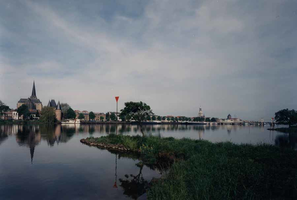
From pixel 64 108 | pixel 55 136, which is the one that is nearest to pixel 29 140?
pixel 55 136

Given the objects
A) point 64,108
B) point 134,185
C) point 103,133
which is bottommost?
point 103,133

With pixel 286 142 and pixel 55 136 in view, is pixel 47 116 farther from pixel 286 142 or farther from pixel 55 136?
pixel 286 142

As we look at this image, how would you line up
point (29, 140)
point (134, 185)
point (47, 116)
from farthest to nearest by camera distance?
1. point (47, 116)
2. point (29, 140)
3. point (134, 185)

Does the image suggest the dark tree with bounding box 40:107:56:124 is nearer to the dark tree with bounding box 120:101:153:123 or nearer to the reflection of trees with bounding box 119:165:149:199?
the dark tree with bounding box 120:101:153:123


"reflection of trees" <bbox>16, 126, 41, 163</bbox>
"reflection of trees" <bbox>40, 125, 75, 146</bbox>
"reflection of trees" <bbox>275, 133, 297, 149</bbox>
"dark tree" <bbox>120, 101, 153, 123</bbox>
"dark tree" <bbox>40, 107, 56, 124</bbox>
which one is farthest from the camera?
"dark tree" <bbox>40, 107, 56, 124</bbox>

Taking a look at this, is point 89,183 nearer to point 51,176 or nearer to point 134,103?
point 51,176

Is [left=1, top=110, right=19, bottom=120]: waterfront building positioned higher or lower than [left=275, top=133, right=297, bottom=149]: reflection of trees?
higher

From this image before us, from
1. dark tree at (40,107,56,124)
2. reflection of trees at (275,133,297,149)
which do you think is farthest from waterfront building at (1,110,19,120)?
reflection of trees at (275,133,297,149)

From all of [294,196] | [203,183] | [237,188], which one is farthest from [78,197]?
[294,196]

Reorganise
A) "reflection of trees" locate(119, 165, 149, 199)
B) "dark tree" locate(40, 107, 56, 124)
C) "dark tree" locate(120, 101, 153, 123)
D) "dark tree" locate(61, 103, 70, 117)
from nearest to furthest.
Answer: "reflection of trees" locate(119, 165, 149, 199) < "dark tree" locate(120, 101, 153, 123) < "dark tree" locate(40, 107, 56, 124) < "dark tree" locate(61, 103, 70, 117)

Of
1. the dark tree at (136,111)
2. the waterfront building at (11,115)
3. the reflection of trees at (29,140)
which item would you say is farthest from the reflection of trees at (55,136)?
the waterfront building at (11,115)

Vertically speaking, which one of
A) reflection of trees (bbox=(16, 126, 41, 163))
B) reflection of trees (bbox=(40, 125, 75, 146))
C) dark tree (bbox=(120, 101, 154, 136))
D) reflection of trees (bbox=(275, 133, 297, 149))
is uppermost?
dark tree (bbox=(120, 101, 154, 136))

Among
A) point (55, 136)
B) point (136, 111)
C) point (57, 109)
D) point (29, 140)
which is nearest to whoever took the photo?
point (136, 111)

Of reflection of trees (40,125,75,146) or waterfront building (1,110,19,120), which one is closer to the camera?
reflection of trees (40,125,75,146)
